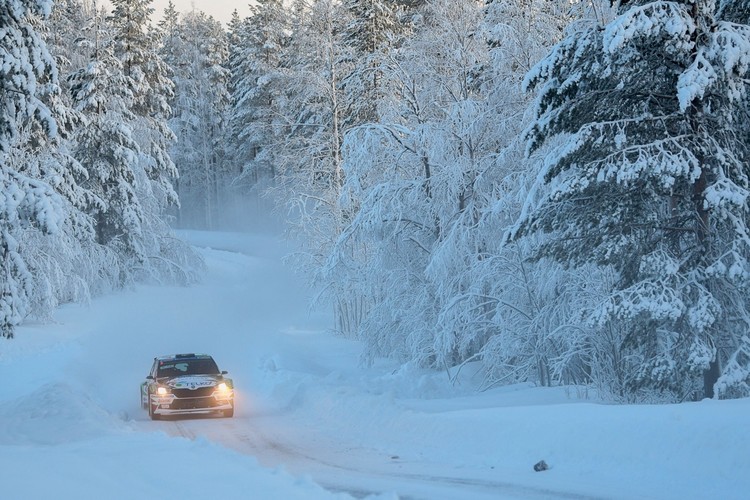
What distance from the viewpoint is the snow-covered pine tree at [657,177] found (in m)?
13.2

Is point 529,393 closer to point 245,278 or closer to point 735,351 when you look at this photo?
point 735,351

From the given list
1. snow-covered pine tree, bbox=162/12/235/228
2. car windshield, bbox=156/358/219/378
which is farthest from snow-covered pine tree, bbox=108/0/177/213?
snow-covered pine tree, bbox=162/12/235/228

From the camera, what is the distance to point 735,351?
14.0m

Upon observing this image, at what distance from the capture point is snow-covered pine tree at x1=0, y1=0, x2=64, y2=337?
52.9 ft

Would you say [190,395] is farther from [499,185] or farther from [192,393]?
[499,185]

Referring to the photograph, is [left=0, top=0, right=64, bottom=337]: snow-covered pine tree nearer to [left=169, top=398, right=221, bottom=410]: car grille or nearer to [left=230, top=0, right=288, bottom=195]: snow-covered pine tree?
[left=169, top=398, right=221, bottom=410]: car grille

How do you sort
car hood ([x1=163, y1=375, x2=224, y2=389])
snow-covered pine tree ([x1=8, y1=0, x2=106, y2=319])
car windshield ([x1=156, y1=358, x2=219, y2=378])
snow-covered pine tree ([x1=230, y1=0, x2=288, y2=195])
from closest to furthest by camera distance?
car hood ([x1=163, y1=375, x2=224, y2=389]), car windshield ([x1=156, y1=358, x2=219, y2=378]), snow-covered pine tree ([x1=8, y1=0, x2=106, y2=319]), snow-covered pine tree ([x1=230, y1=0, x2=288, y2=195])

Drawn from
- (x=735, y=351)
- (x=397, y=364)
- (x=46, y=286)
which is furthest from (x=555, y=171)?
(x=46, y=286)

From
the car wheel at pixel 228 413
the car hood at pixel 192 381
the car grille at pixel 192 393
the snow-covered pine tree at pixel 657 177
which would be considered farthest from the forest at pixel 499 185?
the car wheel at pixel 228 413

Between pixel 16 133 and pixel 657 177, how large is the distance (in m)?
12.6

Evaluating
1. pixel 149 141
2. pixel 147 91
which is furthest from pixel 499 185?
pixel 147 91

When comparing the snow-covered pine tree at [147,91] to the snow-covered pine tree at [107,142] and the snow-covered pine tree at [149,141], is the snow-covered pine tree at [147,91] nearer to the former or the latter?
the snow-covered pine tree at [149,141]

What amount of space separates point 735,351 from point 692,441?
5351mm

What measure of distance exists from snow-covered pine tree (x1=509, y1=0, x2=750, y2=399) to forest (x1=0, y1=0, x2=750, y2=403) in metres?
0.04
